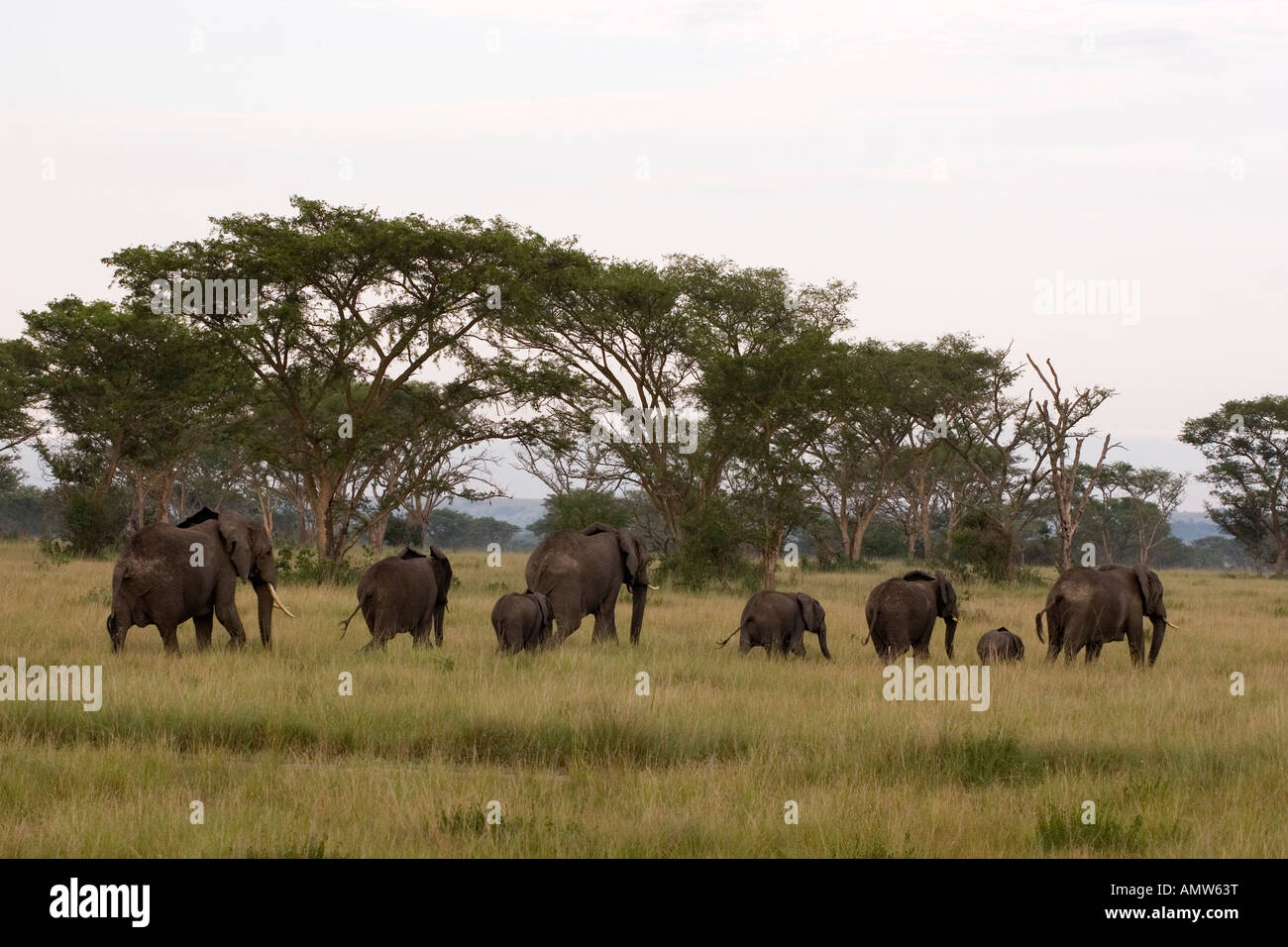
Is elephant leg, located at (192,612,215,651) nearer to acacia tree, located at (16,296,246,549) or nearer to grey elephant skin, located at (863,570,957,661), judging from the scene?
grey elephant skin, located at (863,570,957,661)

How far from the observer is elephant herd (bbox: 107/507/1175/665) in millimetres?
13539

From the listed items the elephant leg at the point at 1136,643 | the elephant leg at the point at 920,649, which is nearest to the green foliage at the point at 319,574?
the elephant leg at the point at 920,649

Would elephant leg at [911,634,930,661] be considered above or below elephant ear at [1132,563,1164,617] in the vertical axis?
below

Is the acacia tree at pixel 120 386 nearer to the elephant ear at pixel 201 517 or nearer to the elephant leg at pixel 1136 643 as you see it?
the elephant ear at pixel 201 517

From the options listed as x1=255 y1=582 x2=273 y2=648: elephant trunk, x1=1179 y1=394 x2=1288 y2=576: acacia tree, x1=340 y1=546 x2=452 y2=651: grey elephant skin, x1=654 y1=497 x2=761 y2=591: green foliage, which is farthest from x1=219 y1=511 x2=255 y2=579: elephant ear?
x1=1179 y1=394 x2=1288 y2=576: acacia tree

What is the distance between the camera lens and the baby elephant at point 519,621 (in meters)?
14.2

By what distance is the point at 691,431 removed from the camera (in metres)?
39.7

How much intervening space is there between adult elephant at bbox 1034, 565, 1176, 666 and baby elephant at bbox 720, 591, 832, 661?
281 centimetres

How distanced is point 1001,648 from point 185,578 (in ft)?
31.2

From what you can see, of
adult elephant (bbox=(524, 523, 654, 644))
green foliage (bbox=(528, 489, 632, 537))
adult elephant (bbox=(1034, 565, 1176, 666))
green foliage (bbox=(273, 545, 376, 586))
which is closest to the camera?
adult elephant (bbox=(1034, 565, 1176, 666))

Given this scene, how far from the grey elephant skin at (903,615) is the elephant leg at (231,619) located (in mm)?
7371

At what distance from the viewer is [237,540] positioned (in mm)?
14461
